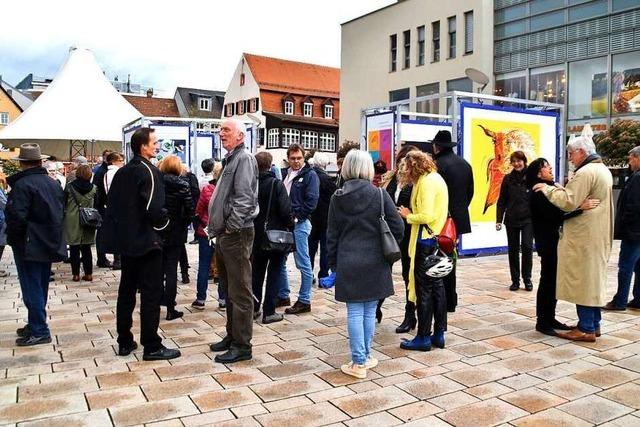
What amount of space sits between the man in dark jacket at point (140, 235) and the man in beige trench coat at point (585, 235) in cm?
342

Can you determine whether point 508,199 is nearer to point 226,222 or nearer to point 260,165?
point 260,165

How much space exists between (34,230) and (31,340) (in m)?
0.99

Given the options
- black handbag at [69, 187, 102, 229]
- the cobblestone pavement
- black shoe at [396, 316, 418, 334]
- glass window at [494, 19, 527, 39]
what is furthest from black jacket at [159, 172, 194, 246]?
glass window at [494, 19, 527, 39]

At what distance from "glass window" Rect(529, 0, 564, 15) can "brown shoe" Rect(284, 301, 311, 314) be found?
70.8ft

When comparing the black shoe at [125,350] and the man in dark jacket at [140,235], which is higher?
the man in dark jacket at [140,235]

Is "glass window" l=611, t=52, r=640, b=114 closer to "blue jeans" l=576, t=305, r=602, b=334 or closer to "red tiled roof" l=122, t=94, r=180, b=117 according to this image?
"blue jeans" l=576, t=305, r=602, b=334

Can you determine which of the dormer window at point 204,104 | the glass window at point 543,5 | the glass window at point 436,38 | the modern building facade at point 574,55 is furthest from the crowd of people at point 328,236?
the dormer window at point 204,104

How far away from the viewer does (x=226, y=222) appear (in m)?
4.57

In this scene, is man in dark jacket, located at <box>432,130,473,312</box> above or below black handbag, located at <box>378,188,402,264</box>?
above

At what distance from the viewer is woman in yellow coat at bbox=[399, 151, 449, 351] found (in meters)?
4.84

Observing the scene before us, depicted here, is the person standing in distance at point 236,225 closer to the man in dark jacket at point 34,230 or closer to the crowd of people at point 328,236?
the crowd of people at point 328,236

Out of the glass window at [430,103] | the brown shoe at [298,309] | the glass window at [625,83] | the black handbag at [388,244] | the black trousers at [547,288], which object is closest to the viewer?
the black handbag at [388,244]

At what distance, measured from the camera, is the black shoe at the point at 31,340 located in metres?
5.17

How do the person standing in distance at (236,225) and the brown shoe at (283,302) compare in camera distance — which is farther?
the brown shoe at (283,302)
